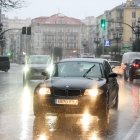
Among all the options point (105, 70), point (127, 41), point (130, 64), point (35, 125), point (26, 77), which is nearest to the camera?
point (35, 125)

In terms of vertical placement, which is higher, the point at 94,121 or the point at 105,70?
the point at 105,70

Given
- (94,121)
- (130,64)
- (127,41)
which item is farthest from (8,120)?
(127,41)

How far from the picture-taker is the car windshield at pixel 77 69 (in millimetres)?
14078

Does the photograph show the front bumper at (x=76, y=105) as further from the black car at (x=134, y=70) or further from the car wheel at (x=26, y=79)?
the black car at (x=134, y=70)

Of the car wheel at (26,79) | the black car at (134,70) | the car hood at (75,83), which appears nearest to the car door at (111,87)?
the car hood at (75,83)

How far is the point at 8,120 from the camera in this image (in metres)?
13.1

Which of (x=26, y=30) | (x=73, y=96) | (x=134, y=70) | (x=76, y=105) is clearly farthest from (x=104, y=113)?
(x=26, y=30)

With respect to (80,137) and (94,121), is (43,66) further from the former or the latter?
(80,137)

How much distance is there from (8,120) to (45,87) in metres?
1.18

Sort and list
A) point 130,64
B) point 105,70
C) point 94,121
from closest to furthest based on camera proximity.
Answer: point 94,121 < point 105,70 < point 130,64

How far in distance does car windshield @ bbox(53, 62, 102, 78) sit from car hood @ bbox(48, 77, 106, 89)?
569 mm

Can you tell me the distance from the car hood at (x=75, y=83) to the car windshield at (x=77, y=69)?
1.87 feet

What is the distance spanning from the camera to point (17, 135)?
10.7 m

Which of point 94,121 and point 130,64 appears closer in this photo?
point 94,121
